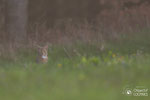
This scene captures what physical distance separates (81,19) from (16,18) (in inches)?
249

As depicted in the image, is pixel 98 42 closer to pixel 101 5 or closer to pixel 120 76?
pixel 120 76

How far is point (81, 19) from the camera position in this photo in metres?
18.6

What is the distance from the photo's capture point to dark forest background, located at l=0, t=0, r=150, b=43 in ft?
40.2

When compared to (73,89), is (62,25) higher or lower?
lower

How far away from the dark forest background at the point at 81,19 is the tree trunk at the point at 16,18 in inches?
11.2

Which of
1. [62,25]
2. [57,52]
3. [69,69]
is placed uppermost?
[69,69]

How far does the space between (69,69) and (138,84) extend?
5.04ft

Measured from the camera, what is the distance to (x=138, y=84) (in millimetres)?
5453

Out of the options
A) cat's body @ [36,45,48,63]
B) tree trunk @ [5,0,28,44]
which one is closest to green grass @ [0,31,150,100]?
cat's body @ [36,45,48,63]

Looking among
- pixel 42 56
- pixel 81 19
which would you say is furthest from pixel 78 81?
pixel 81 19

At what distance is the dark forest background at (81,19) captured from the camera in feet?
40.2

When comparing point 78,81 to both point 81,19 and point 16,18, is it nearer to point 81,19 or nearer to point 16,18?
point 16,18

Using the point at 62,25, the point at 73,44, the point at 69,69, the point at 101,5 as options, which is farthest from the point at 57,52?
the point at 101,5

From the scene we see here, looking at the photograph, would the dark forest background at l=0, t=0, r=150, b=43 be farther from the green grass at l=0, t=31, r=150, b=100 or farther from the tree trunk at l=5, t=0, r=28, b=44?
the green grass at l=0, t=31, r=150, b=100
